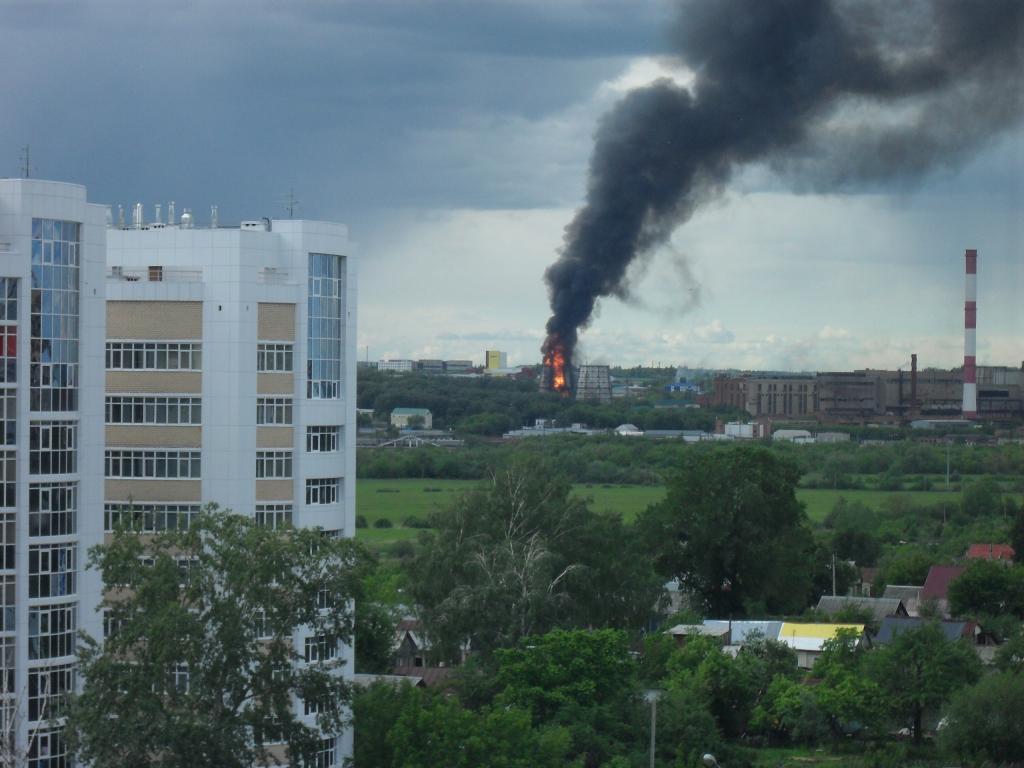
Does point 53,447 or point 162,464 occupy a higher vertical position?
point 53,447

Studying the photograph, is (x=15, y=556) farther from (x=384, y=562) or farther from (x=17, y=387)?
(x=384, y=562)

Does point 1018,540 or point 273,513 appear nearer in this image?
point 273,513

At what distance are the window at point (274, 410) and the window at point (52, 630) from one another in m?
5.92

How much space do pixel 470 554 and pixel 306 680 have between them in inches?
664

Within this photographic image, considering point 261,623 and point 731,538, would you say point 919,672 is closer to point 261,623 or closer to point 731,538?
point 731,538

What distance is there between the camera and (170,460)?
34.1 m

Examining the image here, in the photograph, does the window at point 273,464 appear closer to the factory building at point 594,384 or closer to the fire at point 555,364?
the fire at point 555,364

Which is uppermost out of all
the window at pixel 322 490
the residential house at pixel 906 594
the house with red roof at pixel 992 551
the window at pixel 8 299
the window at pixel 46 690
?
the window at pixel 8 299

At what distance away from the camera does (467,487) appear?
91188 mm

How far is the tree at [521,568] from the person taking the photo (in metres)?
41.8

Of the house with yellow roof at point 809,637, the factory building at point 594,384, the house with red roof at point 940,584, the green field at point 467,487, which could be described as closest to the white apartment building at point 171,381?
the house with yellow roof at point 809,637

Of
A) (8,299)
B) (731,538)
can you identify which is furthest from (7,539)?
(731,538)

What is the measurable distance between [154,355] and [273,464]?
3.10 m

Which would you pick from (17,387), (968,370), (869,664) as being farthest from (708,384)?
(17,387)
